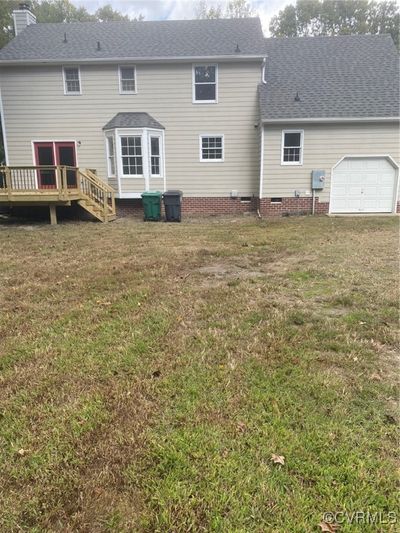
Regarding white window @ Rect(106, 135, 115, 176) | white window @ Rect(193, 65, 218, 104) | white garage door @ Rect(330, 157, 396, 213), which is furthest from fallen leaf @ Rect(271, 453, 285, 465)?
white window @ Rect(193, 65, 218, 104)

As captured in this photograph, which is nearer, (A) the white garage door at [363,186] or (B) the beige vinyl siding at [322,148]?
(B) the beige vinyl siding at [322,148]

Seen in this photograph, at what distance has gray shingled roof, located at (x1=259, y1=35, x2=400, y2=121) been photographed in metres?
13.6

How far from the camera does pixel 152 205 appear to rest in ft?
43.8

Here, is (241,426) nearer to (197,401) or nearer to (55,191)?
(197,401)

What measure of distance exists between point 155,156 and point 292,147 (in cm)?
518

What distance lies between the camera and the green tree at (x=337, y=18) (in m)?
30.7

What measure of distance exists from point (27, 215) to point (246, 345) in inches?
496

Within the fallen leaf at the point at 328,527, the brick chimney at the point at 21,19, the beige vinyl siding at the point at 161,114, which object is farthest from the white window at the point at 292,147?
the fallen leaf at the point at 328,527

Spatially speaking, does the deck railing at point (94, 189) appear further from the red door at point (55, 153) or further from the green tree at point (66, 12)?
the green tree at point (66, 12)

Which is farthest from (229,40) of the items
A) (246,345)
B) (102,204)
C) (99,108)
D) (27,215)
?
(246,345)

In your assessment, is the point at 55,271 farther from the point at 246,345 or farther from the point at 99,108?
the point at 99,108

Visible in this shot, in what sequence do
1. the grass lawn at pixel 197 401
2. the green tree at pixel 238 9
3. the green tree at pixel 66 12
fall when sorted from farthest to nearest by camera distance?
the green tree at pixel 66 12
the green tree at pixel 238 9
the grass lawn at pixel 197 401

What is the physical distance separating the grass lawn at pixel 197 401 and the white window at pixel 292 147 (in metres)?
9.33

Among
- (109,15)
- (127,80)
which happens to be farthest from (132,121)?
(109,15)
